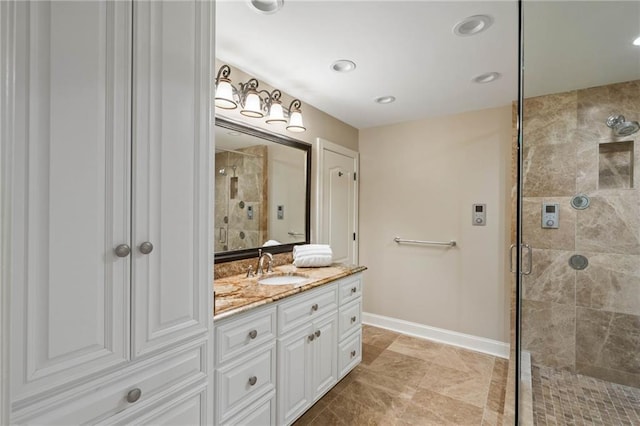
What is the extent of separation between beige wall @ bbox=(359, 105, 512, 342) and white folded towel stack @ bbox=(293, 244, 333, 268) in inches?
47.2

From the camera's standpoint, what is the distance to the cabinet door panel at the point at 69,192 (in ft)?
2.27

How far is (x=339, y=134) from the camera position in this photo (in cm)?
316

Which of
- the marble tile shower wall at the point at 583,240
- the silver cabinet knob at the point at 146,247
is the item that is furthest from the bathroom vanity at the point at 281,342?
the marble tile shower wall at the point at 583,240

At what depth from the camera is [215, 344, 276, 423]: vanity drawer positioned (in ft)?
4.21

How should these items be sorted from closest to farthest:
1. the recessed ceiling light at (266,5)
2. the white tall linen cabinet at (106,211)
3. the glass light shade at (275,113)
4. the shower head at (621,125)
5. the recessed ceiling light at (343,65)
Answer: the white tall linen cabinet at (106,211)
the recessed ceiling light at (266,5)
the recessed ceiling light at (343,65)
the shower head at (621,125)
the glass light shade at (275,113)

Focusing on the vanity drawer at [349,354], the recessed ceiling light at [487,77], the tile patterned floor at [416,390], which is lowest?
the tile patterned floor at [416,390]

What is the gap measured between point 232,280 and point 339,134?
1.96 metres

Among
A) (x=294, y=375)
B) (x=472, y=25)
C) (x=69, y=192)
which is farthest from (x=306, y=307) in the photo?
(x=472, y=25)

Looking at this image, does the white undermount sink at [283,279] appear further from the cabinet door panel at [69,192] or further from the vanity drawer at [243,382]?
the cabinet door panel at [69,192]

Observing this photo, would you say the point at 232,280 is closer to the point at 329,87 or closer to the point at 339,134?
the point at 329,87

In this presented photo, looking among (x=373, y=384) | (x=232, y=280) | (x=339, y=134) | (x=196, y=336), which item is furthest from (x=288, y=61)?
(x=373, y=384)

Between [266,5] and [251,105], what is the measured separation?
0.70m

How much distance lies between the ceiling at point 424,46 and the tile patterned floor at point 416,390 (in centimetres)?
227

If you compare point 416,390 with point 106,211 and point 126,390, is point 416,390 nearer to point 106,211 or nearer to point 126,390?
point 126,390
